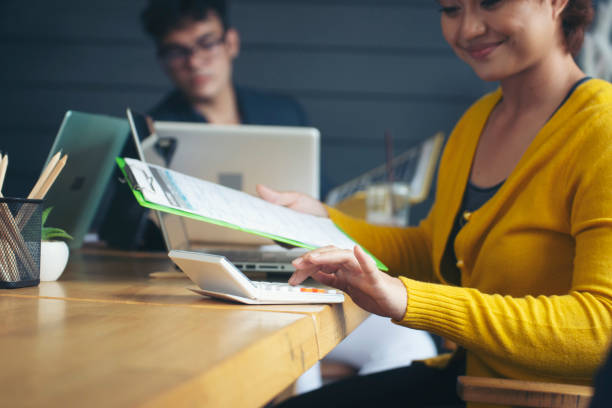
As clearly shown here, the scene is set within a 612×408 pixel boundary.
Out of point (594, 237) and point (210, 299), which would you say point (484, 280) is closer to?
point (594, 237)

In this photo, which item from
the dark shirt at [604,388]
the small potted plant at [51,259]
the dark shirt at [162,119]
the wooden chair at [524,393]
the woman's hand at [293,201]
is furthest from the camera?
the dark shirt at [162,119]

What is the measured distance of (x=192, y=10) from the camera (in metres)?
2.51

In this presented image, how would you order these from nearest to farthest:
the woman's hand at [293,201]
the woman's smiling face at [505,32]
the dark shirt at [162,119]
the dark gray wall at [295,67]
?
the woman's smiling face at [505,32] → the woman's hand at [293,201] → the dark shirt at [162,119] → the dark gray wall at [295,67]

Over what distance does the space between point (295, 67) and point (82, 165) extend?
215cm

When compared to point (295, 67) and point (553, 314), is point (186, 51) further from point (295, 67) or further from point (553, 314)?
point (553, 314)

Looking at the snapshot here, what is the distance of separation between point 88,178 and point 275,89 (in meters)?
2.08

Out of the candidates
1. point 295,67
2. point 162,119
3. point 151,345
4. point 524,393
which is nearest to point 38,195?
point 151,345

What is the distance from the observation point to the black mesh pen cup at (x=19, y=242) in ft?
2.35

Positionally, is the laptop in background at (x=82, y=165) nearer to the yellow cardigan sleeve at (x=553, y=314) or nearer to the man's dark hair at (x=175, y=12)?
the yellow cardigan sleeve at (x=553, y=314)

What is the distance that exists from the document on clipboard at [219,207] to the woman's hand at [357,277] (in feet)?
0.35

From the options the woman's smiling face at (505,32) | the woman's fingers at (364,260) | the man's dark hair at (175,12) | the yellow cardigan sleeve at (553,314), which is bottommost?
the yellow cardigan sleeve at (553,314)

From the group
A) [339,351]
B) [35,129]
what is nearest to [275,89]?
[35,129]

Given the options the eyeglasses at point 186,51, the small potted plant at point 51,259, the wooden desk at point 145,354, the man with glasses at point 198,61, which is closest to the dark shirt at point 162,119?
the man with glasses at point 198,61

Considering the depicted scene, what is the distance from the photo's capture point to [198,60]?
2549 mm
